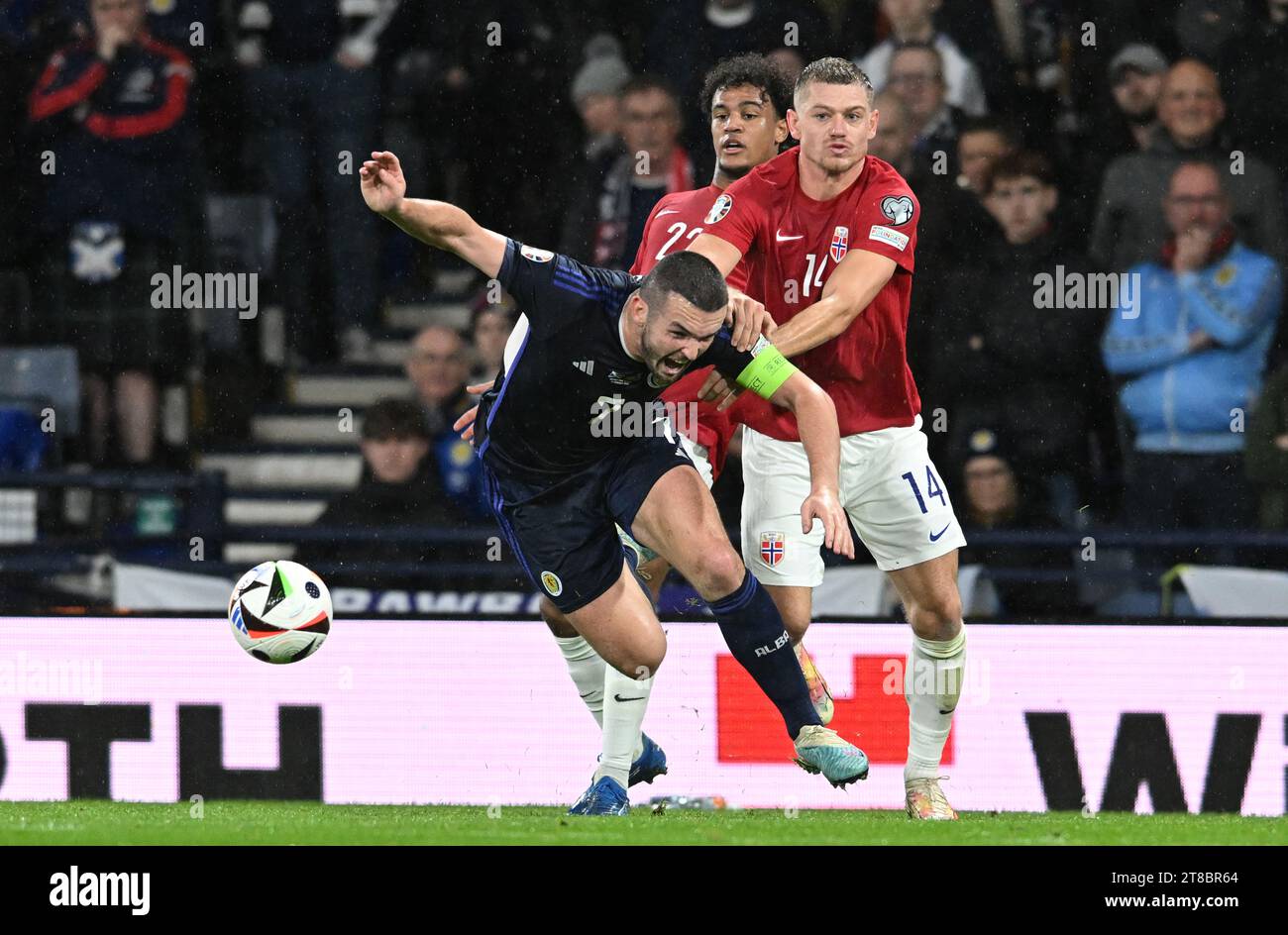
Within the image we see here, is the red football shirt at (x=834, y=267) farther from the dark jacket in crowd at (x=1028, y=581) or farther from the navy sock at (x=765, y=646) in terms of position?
the dark jacket in crowd at (x=1028, y=581)

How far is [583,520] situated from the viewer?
5969mm

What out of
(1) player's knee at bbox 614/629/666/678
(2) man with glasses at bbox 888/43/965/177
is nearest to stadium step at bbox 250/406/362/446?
(2) man with glasses at bbox 888/43/965/177

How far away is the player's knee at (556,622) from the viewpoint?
6.66m

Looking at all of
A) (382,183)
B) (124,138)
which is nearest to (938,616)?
(382,183)

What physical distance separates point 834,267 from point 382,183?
149 cm

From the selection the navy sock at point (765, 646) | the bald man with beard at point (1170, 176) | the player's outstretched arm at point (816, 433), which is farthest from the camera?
the bald man with beard at point (1170, 176)

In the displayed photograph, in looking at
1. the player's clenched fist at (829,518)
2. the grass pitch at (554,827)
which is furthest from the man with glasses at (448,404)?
the player's clenched fist at (829,518)

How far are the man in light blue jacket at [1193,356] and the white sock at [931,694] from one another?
2.21m

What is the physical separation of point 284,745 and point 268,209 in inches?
137

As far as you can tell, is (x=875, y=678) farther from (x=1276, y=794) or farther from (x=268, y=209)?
(x=268, y=209)

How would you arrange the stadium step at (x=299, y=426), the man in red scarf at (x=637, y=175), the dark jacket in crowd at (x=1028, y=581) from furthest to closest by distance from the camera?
the stadium step at (x=299, y=426) → the man in red scarf at (x=637, y=175) → the dark jacket in crowd at (x=1028, y=581)

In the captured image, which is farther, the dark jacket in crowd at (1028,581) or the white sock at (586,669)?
the dark jacket in crowd at (1028,581)

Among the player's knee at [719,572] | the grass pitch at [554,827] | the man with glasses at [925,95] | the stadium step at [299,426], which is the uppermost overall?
the man with glasses at [925,95]
